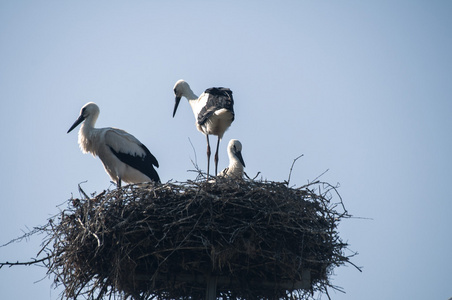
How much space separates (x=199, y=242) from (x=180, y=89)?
13.8 feet

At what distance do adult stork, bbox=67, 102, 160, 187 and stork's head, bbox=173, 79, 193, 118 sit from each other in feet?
3.86

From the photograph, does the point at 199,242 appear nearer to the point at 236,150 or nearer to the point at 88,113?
the point at 236,150

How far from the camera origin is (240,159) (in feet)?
25.3

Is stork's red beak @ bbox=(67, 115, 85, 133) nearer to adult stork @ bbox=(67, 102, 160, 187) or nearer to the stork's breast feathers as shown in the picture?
adult stork @ bbox=(67, 102, 160, 187)

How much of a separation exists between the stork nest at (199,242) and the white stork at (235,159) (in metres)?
1.49

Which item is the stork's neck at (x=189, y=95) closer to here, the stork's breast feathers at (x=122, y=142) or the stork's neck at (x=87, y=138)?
the stork's breast feathers at (x=122, y=142)

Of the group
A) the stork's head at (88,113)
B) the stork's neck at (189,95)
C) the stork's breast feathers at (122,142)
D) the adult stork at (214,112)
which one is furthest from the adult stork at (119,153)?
the stork's neck at (189,95)

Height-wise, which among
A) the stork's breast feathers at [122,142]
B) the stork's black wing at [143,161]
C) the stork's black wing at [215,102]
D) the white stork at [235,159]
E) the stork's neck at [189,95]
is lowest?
the white stork at [235,159]

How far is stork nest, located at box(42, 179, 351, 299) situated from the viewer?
559 centimetres

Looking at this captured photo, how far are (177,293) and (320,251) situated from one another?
130 centimetres

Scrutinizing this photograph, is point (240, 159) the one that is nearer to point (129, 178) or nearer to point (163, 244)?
point (129, 178)

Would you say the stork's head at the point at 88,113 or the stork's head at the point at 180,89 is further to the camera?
the stork's head at the point at 180,89

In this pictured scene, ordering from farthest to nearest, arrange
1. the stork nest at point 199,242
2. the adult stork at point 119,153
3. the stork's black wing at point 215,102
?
the adult stork at point 119,153, the stork's black wing at point 215,102, the stork nest at point 199,242

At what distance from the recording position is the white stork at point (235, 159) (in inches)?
296
